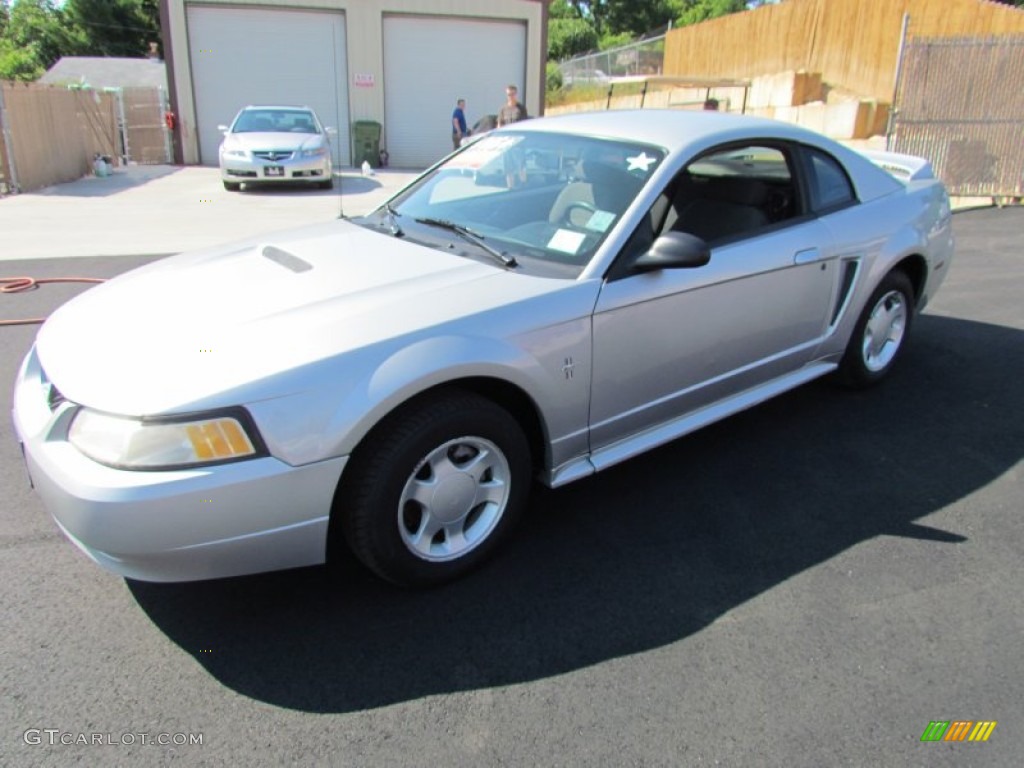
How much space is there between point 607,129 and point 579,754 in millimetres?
2692

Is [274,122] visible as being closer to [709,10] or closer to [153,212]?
[153,212]

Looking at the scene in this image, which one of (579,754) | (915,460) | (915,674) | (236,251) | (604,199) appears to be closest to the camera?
(579,754)

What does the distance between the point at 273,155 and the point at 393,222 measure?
11.9 m

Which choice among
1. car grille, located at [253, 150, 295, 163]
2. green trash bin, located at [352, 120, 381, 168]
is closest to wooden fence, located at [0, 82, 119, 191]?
car grille, located at [253, 150, 295, 163]

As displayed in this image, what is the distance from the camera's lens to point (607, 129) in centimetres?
361

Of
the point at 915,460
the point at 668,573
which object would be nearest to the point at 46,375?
the point at 668,573

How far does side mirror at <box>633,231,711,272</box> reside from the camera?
2916 millimetres

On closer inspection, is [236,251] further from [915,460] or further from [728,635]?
[915,460]

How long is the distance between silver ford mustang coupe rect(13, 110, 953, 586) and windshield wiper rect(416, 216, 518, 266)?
0.01 meters

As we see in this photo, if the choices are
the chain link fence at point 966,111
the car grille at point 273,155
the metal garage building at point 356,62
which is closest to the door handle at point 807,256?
the chain link fence at point 966,111

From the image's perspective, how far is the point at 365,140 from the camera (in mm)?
20375

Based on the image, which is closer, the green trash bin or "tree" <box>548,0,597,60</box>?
the green trash bin

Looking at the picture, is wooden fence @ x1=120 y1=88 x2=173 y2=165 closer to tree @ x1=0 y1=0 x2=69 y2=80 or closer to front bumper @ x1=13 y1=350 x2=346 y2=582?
front bumper @ x1=13 y1=350 x2=346 y2=582

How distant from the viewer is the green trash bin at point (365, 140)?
2031 cm
